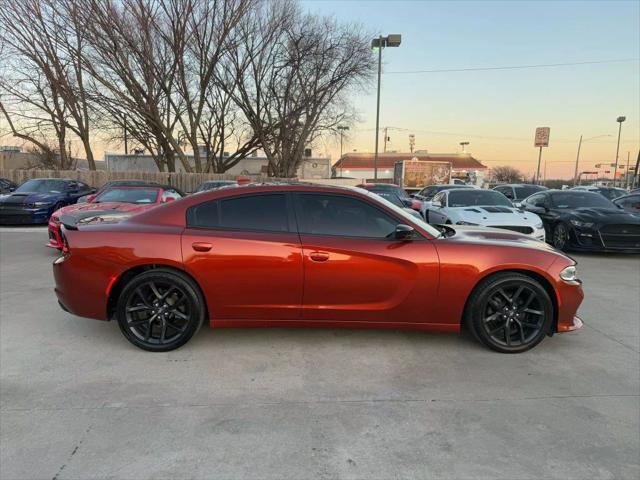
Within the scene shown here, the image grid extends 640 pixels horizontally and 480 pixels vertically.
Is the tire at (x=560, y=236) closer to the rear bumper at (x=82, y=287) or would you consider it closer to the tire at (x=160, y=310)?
the tire at (x=160, y=310)

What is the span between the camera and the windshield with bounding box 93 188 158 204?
9133 millimetres

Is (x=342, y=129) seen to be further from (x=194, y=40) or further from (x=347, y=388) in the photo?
(x=347, y=388)

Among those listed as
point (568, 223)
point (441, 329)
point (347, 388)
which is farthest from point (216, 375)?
point (568, 223)

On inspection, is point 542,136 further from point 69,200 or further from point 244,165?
point 244,165

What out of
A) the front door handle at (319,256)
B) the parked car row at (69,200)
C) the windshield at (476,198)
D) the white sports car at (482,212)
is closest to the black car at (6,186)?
the parked car row at (69,200)

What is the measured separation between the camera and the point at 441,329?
12.6ft

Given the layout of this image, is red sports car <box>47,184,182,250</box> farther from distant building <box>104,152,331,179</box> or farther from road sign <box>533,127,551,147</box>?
distant building <box>104,152,331,179</box>

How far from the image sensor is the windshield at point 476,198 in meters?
10.4

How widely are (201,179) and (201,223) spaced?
88.4ft

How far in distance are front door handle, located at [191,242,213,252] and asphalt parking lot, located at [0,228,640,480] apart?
93cm

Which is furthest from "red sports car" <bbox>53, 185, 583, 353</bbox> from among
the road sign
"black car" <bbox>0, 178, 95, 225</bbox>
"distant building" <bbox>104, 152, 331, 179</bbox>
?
"distant building" <bbox>104, 152, 331, 179</bbox>

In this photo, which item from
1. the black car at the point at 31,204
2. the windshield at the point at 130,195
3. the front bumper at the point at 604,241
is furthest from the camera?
the black car at the point at 31,204

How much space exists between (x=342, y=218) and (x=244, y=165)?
1924 inches

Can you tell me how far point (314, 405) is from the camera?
9.82 feet
